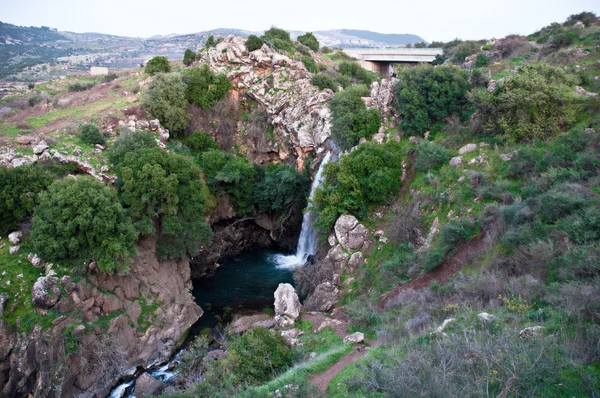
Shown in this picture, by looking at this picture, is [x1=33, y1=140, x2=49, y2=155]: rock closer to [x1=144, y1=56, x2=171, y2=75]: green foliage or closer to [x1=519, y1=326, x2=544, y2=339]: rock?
[x1=144, y1=56, x2=171, y2=75]: green foliage

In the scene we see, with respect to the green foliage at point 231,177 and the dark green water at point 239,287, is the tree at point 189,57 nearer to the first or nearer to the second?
the green foliage at point 231,177

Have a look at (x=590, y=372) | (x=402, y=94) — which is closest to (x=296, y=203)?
(x=402, y=94)

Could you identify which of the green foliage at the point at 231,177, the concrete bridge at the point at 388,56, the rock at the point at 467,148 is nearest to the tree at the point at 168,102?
the green foliage at the point at 231,177

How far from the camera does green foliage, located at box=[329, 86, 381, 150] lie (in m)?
26.0

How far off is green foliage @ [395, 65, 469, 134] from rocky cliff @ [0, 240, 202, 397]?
18.0 metres

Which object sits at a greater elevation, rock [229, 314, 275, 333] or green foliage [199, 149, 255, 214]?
green foliage [199, 149, 255, 214]

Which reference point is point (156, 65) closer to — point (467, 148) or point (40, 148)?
point (40, 148)

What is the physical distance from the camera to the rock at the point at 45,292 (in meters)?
17.5

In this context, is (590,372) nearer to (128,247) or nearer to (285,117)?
(128,247)

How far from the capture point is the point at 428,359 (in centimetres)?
854

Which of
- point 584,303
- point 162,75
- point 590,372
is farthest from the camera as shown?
Answer: point 162,75

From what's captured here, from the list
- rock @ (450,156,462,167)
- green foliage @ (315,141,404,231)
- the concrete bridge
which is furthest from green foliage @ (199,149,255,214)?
the concrete bridge

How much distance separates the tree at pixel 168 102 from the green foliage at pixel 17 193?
12.4 metres

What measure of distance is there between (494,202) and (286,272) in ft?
50.7
